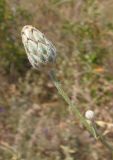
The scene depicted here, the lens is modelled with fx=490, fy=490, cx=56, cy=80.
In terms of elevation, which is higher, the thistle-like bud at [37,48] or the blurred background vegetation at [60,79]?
the blurred background vegetation at [60,79]

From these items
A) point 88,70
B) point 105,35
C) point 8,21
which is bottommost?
point 88,70

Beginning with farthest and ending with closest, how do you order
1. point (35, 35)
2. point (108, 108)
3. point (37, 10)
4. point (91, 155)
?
point (37, 10) → point (108, 108) → point (91, 155) → point (35, 35)

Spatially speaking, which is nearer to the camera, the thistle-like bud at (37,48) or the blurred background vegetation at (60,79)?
the thistle-like bud at (37,48)

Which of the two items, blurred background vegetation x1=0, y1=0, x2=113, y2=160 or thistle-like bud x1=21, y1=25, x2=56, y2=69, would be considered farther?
blurred background vegetation x1=0, y1=0, x2=113, y2=160

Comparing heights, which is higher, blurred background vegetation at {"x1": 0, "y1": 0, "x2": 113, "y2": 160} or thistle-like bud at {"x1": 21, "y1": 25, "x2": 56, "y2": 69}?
blurred background vegetation at {"x1": 0, "y1": 0, "x2": 113, "y2": 160}

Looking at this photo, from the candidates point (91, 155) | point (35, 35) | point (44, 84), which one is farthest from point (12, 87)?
point (35, 35)

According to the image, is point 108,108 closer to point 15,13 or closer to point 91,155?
point 91,155
